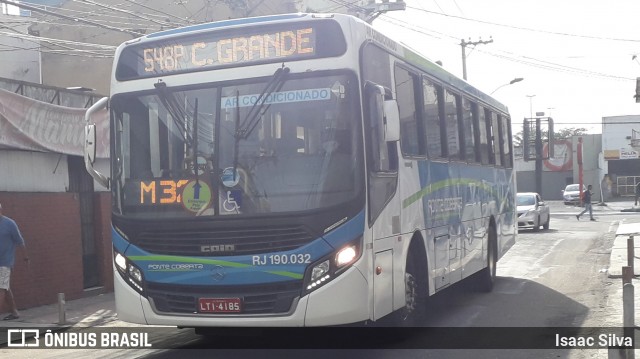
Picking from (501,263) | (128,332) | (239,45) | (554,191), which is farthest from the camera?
(554,191)

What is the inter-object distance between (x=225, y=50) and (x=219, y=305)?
99.2 inches

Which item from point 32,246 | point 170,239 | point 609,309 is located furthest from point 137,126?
point 609,309

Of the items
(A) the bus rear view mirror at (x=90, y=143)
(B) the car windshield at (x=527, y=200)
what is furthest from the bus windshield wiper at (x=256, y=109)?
(B) the car windshield at (x=527, y=200)

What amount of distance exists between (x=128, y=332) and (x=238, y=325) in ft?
13.7

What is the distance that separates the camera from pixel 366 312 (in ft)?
25.1

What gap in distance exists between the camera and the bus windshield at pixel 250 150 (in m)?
7.61

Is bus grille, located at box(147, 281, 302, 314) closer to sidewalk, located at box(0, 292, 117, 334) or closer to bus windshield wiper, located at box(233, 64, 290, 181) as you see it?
bus windshield wiper, located at box(233, 64, 290, 181)

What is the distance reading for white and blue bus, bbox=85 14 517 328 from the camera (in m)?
7.56

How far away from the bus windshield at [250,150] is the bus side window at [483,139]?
611 centimetres

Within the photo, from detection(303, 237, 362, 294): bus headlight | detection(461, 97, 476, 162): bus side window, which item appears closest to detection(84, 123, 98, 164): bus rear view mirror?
detection(303, 237, 362, 294): bus headlight

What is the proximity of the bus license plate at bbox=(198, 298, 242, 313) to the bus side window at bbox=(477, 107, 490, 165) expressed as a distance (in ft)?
22.3

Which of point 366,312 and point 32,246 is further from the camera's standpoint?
point 32,246

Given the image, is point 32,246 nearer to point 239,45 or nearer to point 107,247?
point 107,247

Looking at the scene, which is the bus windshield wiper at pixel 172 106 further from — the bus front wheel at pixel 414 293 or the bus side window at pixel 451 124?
the bus side window at pixel 451 124
